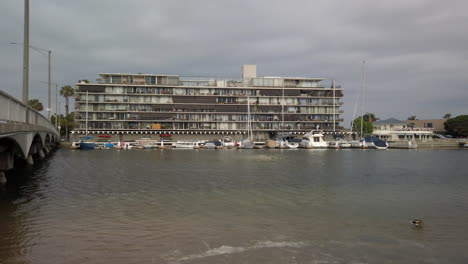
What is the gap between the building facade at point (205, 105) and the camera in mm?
124938

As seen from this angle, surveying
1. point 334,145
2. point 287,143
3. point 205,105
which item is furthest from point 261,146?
point 205,105

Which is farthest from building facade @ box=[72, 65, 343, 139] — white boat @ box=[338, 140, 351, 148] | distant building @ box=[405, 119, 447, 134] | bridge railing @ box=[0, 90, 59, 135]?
bridge railing @ box=[0, 90, 59, 135]

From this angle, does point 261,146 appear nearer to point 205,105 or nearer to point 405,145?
point 205,105

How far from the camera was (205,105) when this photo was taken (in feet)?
Result: 431

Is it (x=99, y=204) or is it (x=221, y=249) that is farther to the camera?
(x=99, y=204)

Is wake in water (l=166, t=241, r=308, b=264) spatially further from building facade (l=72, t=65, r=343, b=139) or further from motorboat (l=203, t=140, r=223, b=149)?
building facade (l=72, t=65, r=343, b=139)

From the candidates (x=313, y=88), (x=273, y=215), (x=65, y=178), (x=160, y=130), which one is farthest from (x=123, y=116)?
(x=273, y=215)

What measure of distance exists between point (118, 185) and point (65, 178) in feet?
25.3

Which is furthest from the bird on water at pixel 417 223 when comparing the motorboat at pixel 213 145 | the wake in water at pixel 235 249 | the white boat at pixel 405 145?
the white boat at pixel 405 145

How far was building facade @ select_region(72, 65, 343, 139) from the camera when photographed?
4919 inches

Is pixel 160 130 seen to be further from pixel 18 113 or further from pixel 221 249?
pixel 221 249

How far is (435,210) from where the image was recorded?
2084 centimetres

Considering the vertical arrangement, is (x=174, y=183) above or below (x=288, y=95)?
below

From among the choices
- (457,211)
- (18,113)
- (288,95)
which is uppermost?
(288,95)
